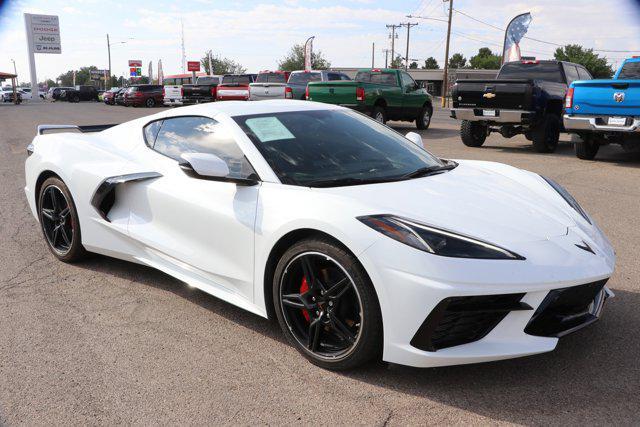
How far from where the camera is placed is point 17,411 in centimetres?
263

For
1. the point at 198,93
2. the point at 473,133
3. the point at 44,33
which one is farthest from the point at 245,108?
the point at 44,33

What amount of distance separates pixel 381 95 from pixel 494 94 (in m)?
4.60

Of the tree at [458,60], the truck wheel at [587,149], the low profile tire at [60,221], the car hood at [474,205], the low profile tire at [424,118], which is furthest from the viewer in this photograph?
the tree at [458,60]

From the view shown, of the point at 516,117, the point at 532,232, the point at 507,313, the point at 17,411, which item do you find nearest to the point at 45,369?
the point at 17,411

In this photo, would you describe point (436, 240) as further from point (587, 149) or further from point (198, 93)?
point (198, 93)

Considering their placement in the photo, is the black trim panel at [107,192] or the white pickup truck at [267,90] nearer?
the black trim panel at [107,192]

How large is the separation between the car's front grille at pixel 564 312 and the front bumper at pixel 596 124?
7.75 meters

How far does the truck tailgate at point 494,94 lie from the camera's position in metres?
11.3

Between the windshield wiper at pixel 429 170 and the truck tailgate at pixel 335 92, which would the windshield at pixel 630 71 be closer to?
the truck tailgate at pixel 335 92

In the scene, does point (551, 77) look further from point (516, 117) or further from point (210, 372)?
point (210, 372)

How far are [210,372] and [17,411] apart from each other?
89cm

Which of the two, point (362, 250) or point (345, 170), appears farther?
point (345, 170)

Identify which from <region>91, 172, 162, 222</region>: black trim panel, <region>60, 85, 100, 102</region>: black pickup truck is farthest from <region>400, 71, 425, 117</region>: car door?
<region>60, 85, 100, 102</region>: black pickup truck

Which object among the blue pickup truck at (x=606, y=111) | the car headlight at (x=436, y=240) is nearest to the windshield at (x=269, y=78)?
the blue pickup truck at (x=606, y=111)
